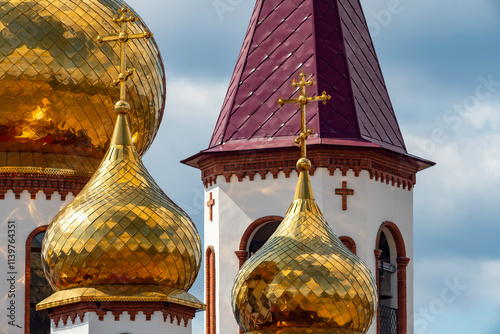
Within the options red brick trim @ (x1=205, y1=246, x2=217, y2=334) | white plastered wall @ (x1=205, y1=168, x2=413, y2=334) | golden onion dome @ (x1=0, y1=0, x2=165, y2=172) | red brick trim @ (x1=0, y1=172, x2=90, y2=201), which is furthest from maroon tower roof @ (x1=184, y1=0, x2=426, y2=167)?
red brick trim @ (x1=0, y1=172, x2=90, y2=201)

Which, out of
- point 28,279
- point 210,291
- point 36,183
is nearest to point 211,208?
point 210,291

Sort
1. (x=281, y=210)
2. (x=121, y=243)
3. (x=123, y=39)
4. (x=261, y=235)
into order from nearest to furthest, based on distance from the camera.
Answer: (x=121, y=243) < (x=123, y=39) < (x=281, y=210) < (x=261, y=235)

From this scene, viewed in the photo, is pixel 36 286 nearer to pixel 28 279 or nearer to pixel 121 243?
pixel 28 279

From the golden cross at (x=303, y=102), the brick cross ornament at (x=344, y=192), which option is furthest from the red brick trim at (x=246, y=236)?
the golden cross at (x=303, y=102)

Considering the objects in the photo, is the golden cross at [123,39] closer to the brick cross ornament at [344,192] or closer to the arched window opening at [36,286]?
the arched window opening at [36,286]

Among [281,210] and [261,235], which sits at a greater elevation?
[281,210]

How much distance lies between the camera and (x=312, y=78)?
111 feet

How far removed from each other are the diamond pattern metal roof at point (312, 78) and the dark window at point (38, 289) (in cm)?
442

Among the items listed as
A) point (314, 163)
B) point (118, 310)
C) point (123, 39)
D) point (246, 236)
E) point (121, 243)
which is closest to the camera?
point (118, 310)

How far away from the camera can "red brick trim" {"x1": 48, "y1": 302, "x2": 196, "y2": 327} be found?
90.3ft

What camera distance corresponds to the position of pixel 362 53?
34812 millimetres

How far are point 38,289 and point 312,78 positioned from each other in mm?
5923

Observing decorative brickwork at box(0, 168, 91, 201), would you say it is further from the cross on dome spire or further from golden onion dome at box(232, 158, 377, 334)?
golden onion dome at box(232, 158, 377, 334)

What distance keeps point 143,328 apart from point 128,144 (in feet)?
8.31
